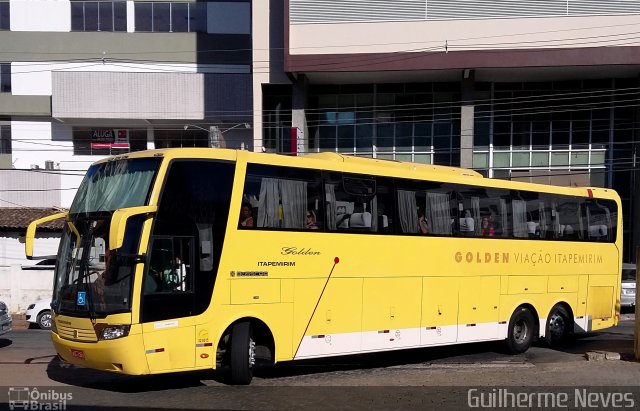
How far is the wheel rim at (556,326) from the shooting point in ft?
46.9

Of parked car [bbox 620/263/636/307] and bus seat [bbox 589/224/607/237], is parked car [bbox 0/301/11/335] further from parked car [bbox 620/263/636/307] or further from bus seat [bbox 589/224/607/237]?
parked car [bbox 620/263/636/307]

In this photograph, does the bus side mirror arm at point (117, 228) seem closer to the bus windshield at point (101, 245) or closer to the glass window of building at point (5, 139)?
the bus windshield at point (101, 245)

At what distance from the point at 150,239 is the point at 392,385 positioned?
14.5ft

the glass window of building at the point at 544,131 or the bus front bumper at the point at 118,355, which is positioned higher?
the glass window of building at the point at 544,131

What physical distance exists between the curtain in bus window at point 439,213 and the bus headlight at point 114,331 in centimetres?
598

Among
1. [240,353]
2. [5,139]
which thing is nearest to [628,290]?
[240,353]

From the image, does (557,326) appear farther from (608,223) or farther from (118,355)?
(118,355)

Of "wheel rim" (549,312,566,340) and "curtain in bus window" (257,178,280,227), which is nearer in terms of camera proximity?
"curtain in bus window" (257,178,280,227)

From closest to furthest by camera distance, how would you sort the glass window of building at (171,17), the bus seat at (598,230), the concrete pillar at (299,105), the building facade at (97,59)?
the bus seat at (598,230)
the concrete pillar at (299,105)
the building facade at (97,59)
the glass window of building at (171,17)

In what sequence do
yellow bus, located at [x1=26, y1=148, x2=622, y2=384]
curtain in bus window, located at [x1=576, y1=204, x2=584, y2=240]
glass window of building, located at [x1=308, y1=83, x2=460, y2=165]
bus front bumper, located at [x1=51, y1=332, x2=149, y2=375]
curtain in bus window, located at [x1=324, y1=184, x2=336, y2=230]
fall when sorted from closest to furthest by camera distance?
1. bus front bumper, located at [x1=51, y1=332, x2=149, y2=375]
2. yellow bus, located at [x1=26, y1=148, x2=622, y2=384]
3. curtain in bus window, located at [x1=324, y1=184, x2=336, y2=230]
4. curtain in bus window, located at [x1=576, y1=204, x2=584, y2=240]
5. glass window of building, located at [x1=308, y1=83, x2=460, y2=165]

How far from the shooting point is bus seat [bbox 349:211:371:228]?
432 inches

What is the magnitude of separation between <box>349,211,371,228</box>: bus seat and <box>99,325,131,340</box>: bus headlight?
13.6ft

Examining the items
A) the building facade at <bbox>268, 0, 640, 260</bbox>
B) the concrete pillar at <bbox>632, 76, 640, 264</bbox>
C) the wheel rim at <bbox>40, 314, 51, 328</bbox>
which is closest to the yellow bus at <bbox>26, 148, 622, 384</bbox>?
the wheel rim at <bbox>40, 314, 51, 328</bbox>

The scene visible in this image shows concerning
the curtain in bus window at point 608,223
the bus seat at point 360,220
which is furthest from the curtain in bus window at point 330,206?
the curtain in bus window at point 608,223
